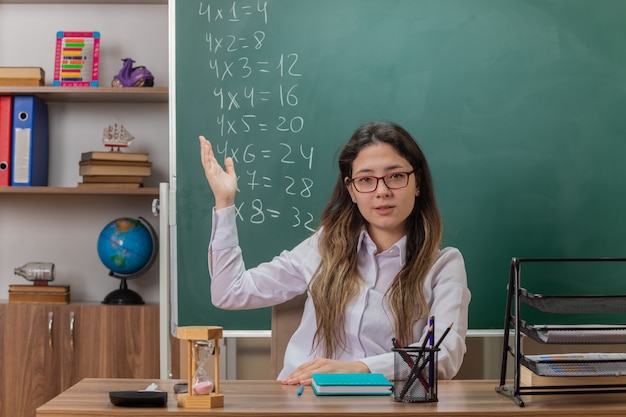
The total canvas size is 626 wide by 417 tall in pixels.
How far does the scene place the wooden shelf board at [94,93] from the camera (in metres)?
3.44

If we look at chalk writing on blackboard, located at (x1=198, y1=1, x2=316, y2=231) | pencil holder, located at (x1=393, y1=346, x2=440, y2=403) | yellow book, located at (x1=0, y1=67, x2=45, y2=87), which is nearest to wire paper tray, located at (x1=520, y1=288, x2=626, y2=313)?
pencil holder, located at (x1=393, y1=346, x2=440, y2=403)

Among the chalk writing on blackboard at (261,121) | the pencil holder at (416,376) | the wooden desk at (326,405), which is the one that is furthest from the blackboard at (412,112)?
the pencil holder at (416,376)

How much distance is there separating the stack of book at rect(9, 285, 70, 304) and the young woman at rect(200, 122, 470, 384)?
4.03 feet

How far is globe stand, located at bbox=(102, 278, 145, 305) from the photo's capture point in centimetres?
347

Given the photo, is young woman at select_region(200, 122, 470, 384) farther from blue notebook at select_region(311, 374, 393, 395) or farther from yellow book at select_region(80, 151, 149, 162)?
yellow book at select_region(80, 151, 149, 162)

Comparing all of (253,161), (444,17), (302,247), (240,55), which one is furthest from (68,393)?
(444,17)

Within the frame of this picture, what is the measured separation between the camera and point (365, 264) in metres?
2.46

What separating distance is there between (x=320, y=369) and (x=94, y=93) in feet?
6.48

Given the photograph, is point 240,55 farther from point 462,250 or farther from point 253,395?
point 253,395

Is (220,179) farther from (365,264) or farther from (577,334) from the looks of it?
(577,334)

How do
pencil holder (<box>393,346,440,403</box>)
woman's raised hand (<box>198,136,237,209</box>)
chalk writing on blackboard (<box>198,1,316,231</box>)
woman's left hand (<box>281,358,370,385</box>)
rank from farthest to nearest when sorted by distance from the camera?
chalk writing on blackboard (<box>198,1,316,231</box>)
woman's raised hand (<box>198,136,237,209</box>)
woman's left hand (<box>281,358,370,385</box>)
pencil holder (<box>393,346,440,403</box>)

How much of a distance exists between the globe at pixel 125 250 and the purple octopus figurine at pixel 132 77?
0.56m

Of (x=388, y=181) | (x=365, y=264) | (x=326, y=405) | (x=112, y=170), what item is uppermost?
(x=112, y=170)

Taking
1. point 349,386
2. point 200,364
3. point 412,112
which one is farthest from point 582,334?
point 412,112
